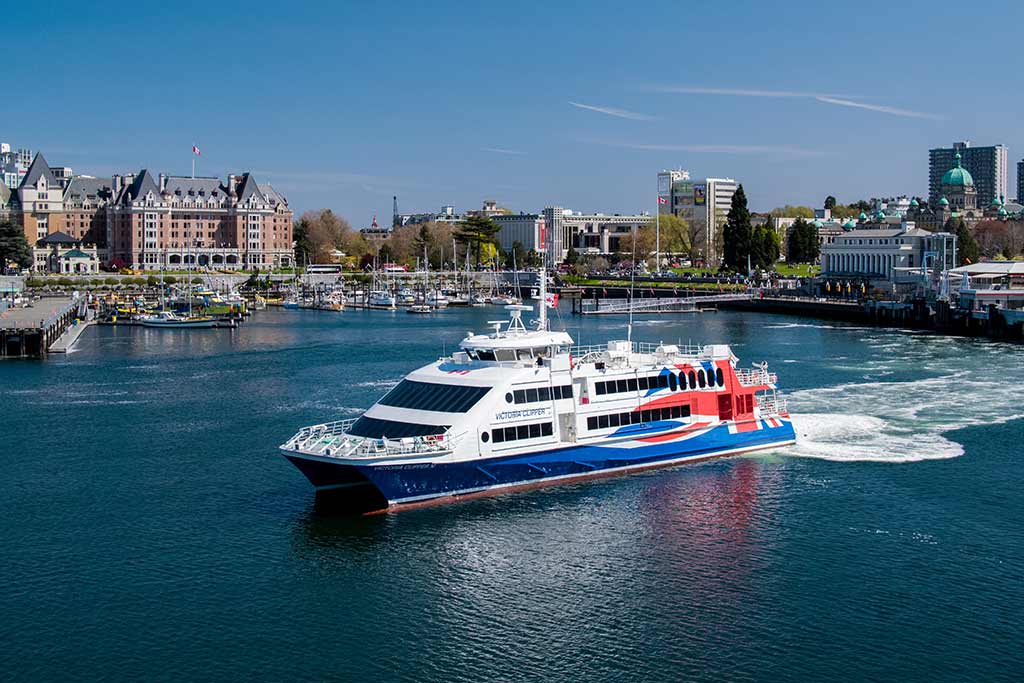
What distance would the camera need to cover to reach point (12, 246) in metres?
165

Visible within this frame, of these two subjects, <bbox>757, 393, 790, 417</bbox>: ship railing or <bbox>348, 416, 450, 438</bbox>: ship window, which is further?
<bbox>757, 393, 790, 417</bbox>: ship railing

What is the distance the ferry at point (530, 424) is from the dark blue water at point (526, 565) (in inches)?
38.4

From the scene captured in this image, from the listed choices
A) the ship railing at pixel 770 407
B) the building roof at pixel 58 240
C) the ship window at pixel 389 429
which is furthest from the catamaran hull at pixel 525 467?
the building roof at pixel 58 240

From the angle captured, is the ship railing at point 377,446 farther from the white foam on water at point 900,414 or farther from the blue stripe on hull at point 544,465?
the white foam on water at point 900,414

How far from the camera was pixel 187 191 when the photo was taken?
635 feet

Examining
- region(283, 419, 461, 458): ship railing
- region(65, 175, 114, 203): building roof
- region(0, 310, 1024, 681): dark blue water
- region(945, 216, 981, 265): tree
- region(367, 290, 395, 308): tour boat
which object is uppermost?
region(65, 175, 114, 203): building roof

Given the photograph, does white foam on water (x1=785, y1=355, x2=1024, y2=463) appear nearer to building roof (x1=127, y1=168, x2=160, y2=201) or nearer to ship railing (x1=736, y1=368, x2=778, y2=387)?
ship railing (x1=736, y1=368, x2=778, y2=387)

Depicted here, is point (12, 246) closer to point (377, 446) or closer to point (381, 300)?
point (381, 300)

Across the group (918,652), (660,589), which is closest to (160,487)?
(660,589)

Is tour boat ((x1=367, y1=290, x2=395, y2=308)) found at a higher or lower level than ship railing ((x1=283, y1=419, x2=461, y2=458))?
higher

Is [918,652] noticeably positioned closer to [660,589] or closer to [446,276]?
[660,589]

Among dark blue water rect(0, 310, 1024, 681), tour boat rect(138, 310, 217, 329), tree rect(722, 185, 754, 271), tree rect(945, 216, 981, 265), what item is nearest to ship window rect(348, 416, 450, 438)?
dark blue water rect(0, 310, 1024, 681)

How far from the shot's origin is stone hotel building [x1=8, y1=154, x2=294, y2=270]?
18638 cm

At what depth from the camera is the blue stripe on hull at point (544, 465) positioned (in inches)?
1478
